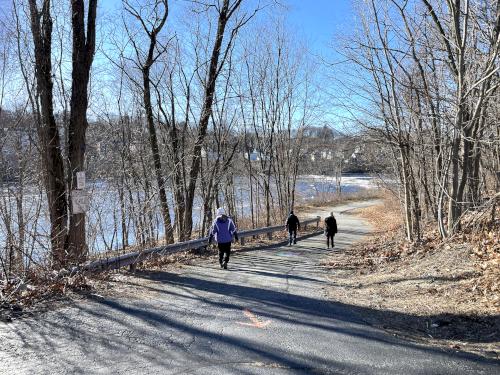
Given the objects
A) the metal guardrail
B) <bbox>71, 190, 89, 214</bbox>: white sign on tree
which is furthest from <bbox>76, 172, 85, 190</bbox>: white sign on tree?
the metal guardrail

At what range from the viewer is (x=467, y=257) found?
8445mm

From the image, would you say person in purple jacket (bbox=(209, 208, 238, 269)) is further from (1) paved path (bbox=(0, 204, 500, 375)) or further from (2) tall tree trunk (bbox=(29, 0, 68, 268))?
(2) tall tree trunk (bbox=(29, 0, 68, 268))

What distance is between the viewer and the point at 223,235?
10.9 m

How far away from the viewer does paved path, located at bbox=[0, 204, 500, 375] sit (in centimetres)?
430

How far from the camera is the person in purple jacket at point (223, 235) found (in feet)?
35.7

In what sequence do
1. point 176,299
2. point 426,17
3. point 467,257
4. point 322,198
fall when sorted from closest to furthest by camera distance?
point 176,299 → point 467,257 → point 426,17 → point 322,198

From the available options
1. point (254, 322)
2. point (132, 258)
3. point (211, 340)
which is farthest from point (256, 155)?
point (211, 340)

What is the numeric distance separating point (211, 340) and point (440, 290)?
168 inches

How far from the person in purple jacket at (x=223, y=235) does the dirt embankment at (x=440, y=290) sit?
8.82 ft

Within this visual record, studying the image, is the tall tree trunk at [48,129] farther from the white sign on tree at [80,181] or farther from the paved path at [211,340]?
the paved path at [211,340]

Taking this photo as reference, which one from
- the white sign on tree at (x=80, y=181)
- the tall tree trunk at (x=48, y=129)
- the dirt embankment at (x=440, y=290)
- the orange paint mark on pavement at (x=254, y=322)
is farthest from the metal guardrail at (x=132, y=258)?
the dirt embankment at (x=440, y=290)

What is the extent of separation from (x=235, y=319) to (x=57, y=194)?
5540 millimetres

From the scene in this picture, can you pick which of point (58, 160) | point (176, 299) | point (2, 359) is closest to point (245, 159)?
point (58, 160)

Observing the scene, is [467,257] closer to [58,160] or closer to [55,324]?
[55,324]
